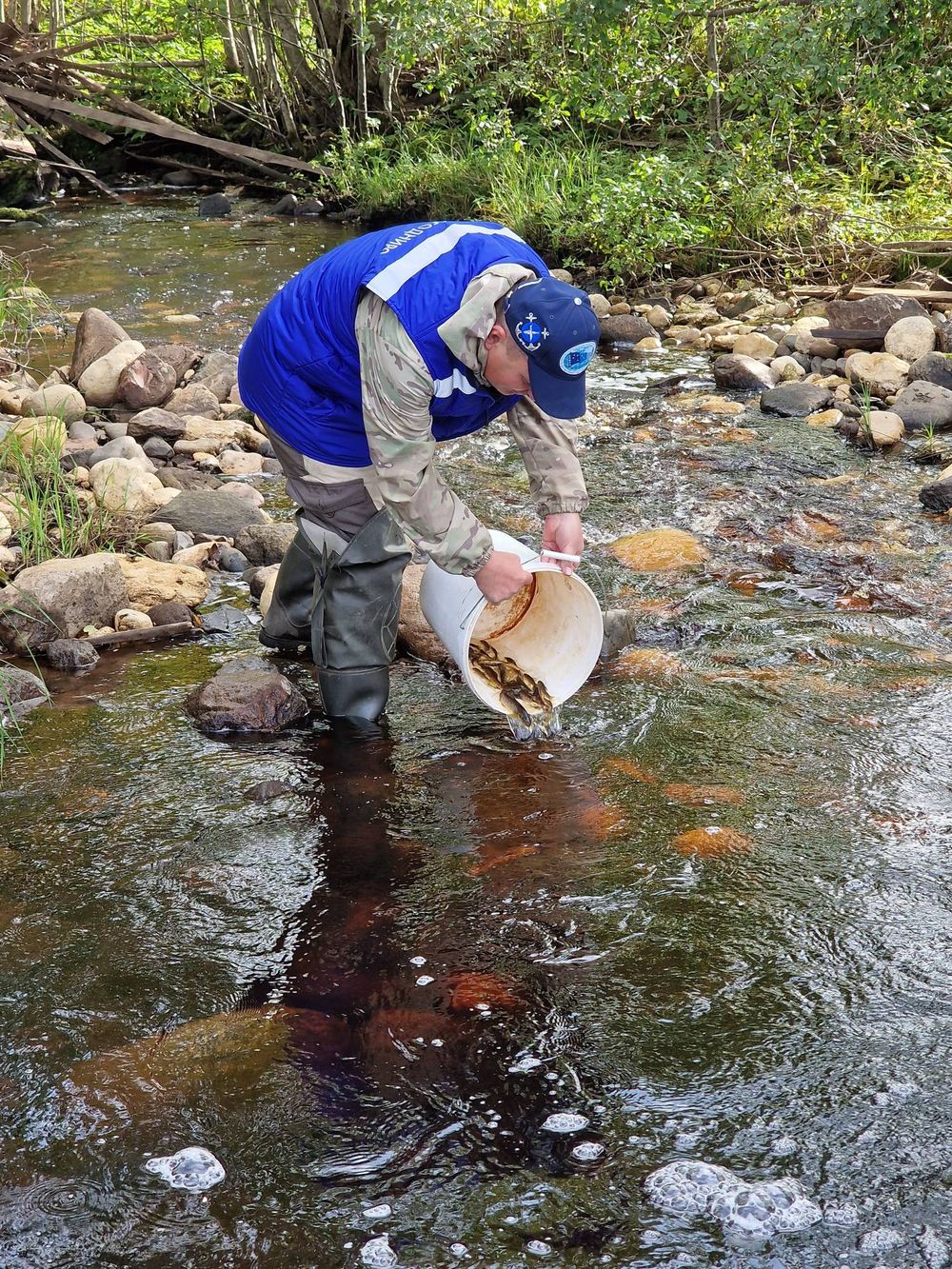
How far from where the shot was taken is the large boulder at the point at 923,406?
20.1 feet

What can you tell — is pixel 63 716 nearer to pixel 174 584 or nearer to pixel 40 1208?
pixel 174 584

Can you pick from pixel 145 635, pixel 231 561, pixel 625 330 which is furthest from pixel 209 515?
pixel 625 330

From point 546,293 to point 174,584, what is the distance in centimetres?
223

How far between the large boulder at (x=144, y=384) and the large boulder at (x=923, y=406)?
382cm

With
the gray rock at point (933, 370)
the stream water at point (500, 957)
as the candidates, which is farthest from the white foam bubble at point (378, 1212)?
the gray rock at point (933, 370)

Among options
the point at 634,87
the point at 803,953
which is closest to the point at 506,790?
the point at 803,953

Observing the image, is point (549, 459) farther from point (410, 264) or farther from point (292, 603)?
point (292, 603)

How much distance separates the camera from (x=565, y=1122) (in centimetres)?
214

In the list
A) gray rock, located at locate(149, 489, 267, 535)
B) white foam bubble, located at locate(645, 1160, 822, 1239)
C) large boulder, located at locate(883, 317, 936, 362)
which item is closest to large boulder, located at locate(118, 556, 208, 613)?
gray rock, located at locate(149, 489, 267, 535)

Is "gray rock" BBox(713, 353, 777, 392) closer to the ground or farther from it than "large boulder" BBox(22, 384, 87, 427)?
closer to the ground

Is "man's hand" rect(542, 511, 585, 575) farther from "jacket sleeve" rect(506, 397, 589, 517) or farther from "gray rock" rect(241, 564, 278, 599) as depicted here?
"gray rock" rect(241, 564, 278, 599)

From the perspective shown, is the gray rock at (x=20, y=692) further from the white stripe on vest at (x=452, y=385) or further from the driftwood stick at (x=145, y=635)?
the white stripe on vest at (x=452, y=385)

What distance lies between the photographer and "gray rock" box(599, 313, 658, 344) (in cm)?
816

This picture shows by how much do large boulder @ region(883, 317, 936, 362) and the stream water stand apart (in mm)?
2978
